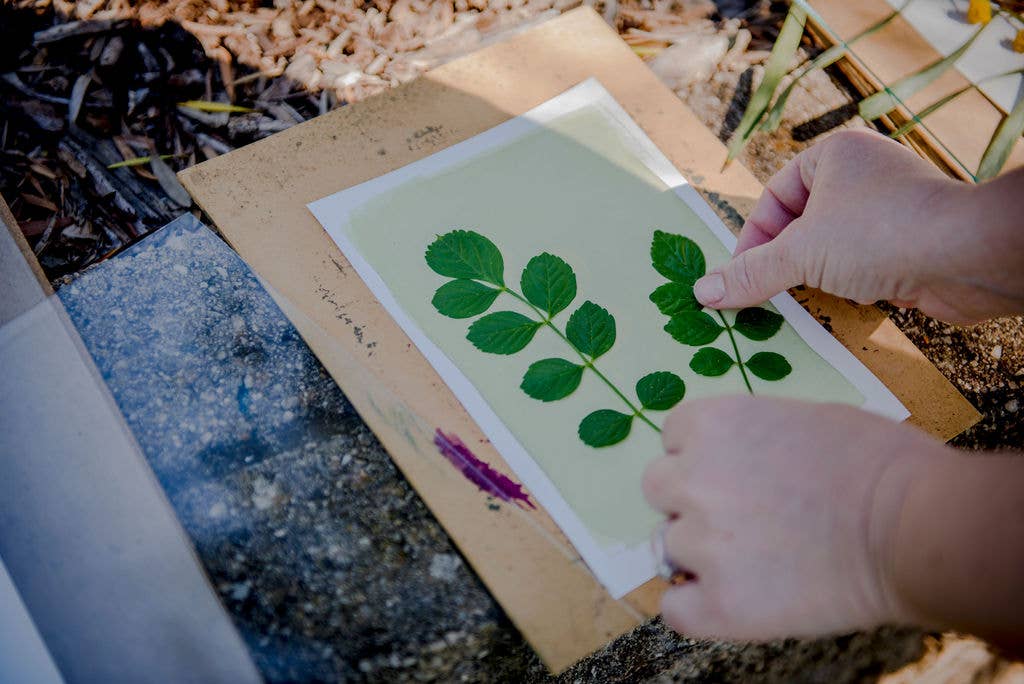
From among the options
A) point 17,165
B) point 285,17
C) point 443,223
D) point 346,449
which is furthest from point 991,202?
point 17,165

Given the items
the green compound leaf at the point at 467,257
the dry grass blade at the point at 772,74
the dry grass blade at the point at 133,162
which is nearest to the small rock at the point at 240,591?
the green compound leaf at the point at 467,257

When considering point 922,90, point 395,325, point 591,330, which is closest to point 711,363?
point 591,330

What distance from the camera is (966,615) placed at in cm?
51

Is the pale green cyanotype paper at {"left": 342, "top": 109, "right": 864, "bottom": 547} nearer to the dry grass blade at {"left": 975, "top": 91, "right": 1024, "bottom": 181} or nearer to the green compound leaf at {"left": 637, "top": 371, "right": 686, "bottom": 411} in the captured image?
the green compound leaf at {"left": 637, "top": 371, "right": 686, "bottom": 411}

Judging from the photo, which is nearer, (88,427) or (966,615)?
(966,615)

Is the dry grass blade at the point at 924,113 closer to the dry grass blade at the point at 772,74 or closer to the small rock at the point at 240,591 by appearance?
the dry grass blade at the point at 772,74

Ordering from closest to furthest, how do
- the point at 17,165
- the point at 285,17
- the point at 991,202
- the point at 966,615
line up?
the point at 966,615
the point at 991,202
the point at 17,165
the point at 285,17

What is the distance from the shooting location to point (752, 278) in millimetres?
774

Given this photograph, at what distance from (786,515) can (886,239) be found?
0.34m

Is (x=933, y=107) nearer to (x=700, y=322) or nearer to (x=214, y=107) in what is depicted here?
(x=700, y=322)

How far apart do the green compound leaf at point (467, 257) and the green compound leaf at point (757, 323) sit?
0.30m

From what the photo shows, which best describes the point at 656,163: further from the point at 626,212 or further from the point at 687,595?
the point at 687,595

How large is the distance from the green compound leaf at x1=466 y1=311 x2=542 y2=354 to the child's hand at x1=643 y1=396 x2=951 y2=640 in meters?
0.26

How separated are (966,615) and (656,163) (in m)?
0.64
